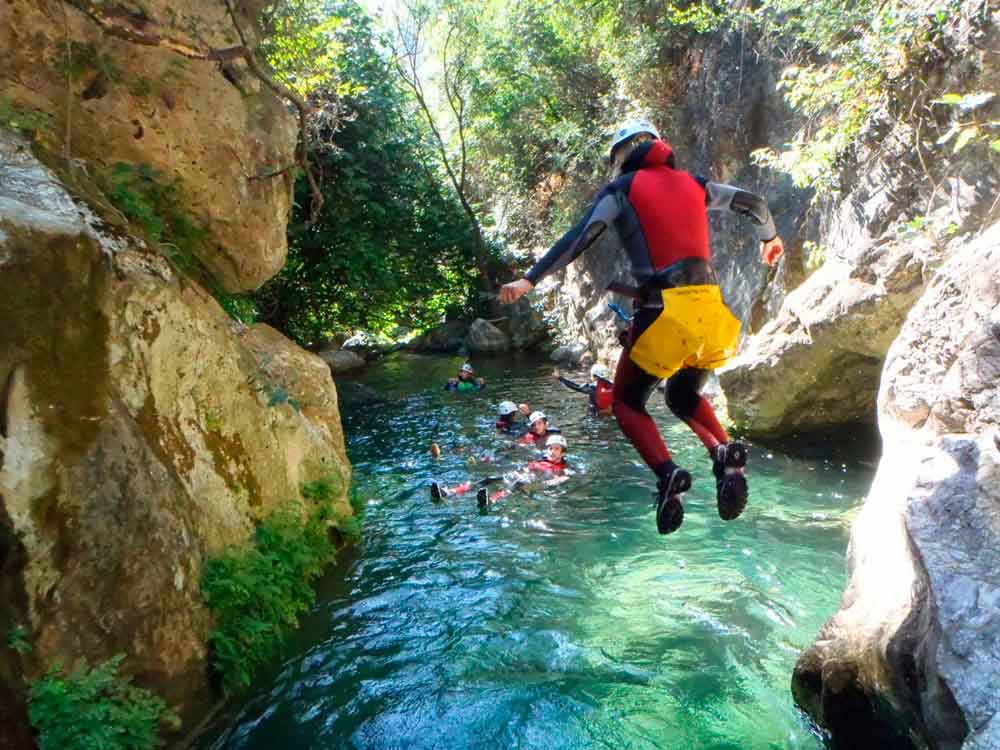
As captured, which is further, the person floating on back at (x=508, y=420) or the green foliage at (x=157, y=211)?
the person floating on back at (x=508, y=420)

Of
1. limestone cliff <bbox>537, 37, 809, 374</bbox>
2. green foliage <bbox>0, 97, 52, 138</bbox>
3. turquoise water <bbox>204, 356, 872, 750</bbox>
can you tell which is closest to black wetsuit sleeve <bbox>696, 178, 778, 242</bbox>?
turquoise water <bbox>204, 356, 872, 750</bbox>

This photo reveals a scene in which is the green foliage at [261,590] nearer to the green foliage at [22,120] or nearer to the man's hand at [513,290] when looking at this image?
the man's hand at [513,290]

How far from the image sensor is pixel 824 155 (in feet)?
33.2

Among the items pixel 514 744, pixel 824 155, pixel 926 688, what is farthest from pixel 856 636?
pixel 824 155

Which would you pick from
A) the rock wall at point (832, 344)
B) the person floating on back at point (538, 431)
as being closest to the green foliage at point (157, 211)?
the person floating on back at point (538, 431)

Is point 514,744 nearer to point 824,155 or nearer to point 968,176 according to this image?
point 968,176

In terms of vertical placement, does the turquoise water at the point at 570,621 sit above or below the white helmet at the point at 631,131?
below

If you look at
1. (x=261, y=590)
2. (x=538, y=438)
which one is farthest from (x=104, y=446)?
(x=538, y=438)

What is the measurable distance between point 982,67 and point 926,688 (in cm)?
719

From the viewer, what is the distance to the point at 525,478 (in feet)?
33.3

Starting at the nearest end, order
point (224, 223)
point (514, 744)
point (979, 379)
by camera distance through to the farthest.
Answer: point (979, 379) < point (514, 744) < point (224, 223)

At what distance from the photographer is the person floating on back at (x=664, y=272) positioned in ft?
12.7

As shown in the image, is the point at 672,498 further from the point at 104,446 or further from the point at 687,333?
the point at 104,446

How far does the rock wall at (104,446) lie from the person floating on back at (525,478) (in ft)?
13.7
